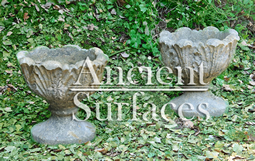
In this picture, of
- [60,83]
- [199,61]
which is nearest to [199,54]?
[199,61]

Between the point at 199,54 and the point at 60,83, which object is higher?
the point at 199,54

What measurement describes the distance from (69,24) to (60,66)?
1.91 metres

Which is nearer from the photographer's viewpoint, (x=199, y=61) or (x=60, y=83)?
(x=60, y=83)

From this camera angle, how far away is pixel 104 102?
3150 mm

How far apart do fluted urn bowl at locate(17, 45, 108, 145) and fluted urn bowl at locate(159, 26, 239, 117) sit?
0.71m

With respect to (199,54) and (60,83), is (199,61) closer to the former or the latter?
(199,54)

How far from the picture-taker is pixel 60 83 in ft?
7.41

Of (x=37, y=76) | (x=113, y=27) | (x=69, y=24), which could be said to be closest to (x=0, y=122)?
(x=37, y=76)

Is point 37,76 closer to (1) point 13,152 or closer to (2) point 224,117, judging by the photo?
(1) point 13,152

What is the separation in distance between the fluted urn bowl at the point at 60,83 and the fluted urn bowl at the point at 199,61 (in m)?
0.71

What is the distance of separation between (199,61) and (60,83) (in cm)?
128

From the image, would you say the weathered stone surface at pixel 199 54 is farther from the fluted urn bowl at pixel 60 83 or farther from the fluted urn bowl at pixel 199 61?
the fluted urn bowl at pixel 60 83

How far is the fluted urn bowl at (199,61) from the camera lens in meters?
2.73

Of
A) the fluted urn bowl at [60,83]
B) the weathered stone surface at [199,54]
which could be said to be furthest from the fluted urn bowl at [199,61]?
the fluted urn bowl at [60,83]
